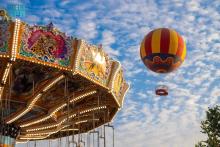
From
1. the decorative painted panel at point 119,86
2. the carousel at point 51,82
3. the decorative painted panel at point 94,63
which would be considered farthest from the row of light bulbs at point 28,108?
the decorative painted panel at point 119,86

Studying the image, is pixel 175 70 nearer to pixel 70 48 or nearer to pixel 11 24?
pixel 70 48

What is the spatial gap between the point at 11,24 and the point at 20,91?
5466mm

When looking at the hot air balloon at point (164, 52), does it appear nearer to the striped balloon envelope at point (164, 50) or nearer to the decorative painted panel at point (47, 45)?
the striped balloon envelope at point (164, 50)

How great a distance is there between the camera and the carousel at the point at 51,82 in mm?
16656

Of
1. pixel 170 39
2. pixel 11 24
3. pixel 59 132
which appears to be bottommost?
pixel 59 132

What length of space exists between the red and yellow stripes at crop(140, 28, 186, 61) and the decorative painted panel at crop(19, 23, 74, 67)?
792 cm

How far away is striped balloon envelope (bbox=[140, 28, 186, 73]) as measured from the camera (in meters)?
24.0

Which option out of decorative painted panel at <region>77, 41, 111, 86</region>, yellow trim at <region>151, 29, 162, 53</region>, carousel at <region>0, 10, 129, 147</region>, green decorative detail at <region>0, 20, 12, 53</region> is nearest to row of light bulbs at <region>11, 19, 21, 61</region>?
carousel at <region>0, 10, 129, 147</region>

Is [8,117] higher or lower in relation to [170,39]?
lower

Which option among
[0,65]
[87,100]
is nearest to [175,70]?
[87,100]

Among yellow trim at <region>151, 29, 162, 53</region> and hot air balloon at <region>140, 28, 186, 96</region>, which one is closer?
hot air balloon at <region>140, 28, 186, 96</region>

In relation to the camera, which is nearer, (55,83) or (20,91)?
(55,83)

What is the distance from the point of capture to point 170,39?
2398 cm

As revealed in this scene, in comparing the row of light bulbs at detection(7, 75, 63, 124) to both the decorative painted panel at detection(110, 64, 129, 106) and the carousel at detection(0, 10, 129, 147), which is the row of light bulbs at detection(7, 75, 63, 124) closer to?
the carousel at detection(0, 10, 129, 147)
